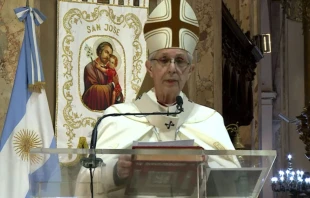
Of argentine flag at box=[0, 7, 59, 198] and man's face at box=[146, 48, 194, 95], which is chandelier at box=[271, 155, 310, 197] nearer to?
argentine flag at box=[0, 7, 59, 198]

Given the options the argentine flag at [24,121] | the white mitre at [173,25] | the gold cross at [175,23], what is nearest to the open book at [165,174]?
the white mitre at [173,25]

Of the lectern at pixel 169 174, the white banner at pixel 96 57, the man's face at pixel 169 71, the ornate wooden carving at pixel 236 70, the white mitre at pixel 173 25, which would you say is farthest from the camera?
the ornate wooden carving at pixel 236 70

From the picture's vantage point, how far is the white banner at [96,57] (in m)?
6.65

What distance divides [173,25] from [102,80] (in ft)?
8.47

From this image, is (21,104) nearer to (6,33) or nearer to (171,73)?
(6,33)

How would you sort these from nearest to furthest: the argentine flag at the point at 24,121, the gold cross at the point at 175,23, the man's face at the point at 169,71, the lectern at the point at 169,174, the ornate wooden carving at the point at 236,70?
the lectern at the point at 169,174
the man's face at the point at 169,71
the gold cross at the point at 175,23
the argentine flag at the point at 24,121
the ornate wooden carving at the point at 236,70

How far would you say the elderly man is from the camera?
390cm

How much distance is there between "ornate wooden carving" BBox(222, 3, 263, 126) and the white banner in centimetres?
144

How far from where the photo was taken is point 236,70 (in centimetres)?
890

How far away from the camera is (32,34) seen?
5.74 meters

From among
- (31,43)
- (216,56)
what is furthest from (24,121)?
(216,56)

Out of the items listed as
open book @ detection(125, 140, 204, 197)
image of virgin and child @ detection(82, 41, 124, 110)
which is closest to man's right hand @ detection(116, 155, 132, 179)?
open book @ detection(125, 140, 204, 197)

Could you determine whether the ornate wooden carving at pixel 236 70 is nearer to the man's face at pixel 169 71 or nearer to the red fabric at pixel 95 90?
the red fabric at pixel 95 90

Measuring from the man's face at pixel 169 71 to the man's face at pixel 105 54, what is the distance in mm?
2827
